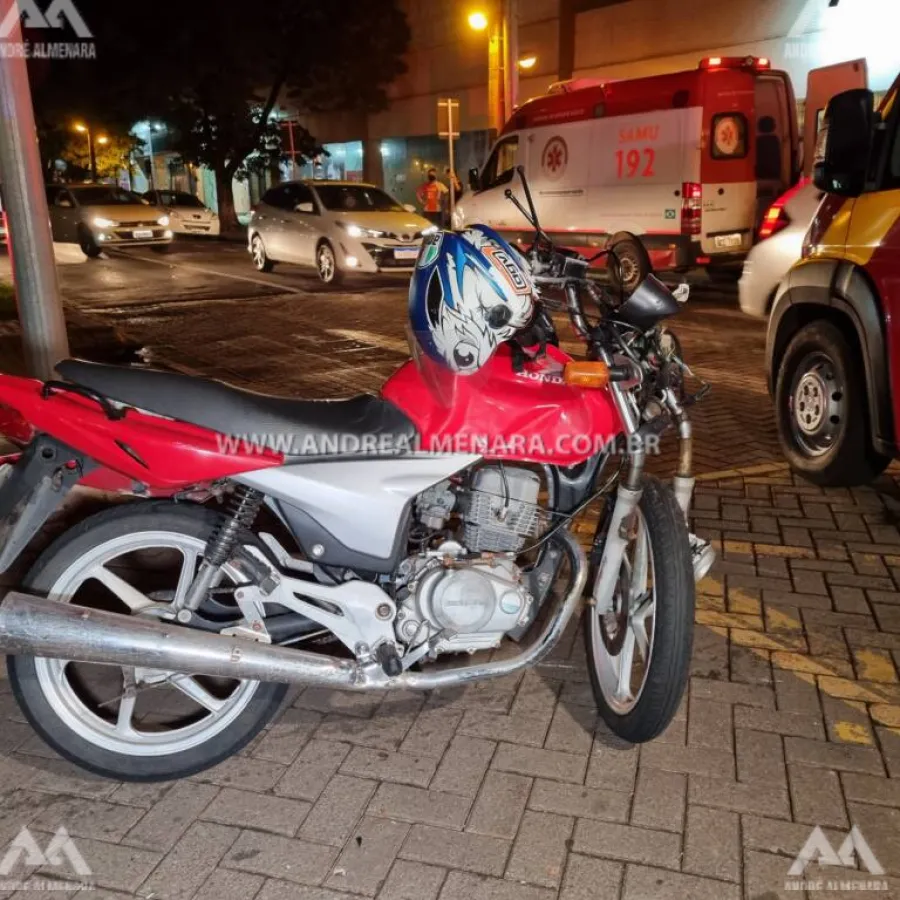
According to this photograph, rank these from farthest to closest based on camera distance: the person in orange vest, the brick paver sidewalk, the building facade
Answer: the person in orange vest, the building facade, the brick paver sidewalk

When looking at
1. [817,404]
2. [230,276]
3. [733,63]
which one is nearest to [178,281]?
[230,276]

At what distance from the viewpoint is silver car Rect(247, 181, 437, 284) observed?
47.5 feet

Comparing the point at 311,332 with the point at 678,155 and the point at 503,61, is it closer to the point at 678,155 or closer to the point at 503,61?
the point at 678,155

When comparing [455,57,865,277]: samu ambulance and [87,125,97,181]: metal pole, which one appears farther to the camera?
[87,125,97,181]: metal pole

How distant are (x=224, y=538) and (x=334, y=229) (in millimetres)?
12610

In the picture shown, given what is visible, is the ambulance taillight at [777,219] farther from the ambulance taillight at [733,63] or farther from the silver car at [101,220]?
the silver car at [101,220]

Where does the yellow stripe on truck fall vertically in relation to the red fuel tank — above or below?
above

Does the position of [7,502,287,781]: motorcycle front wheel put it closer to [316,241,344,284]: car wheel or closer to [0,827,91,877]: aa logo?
[0,827,91,877]: aa logo

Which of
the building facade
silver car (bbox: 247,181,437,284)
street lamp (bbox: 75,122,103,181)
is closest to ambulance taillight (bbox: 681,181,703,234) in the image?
silver car (bbox: 247,181,437,284)

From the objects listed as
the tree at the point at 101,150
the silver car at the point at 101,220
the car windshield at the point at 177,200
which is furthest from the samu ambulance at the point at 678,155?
the tree at the point at 101,150

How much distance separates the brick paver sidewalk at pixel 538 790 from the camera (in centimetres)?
251

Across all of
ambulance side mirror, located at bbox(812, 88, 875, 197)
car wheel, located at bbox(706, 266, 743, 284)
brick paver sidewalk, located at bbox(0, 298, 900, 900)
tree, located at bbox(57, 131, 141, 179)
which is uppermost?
tree, located at bbox(57, 131, 141, 179)

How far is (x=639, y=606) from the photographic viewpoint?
9.68ft

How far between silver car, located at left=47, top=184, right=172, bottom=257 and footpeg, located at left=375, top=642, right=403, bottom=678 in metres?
18.9
